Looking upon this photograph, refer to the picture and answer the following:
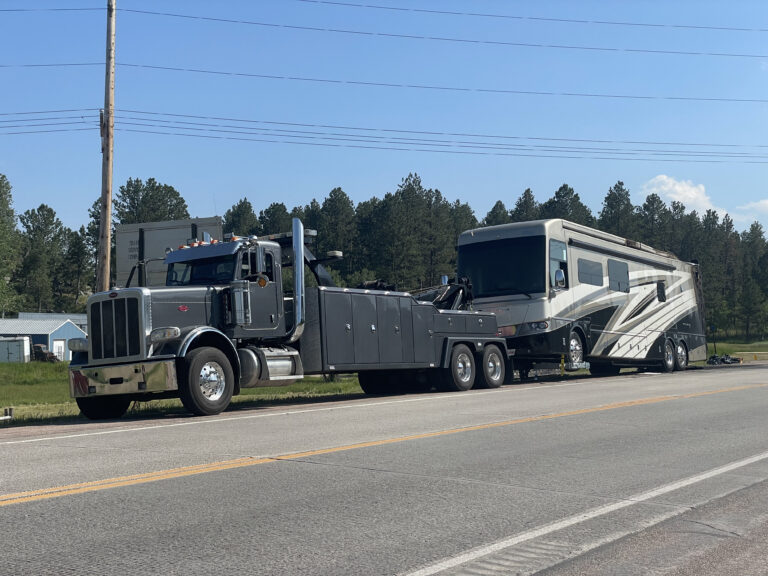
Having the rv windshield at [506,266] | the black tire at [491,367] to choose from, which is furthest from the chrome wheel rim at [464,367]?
the rv windshield at [506,266]

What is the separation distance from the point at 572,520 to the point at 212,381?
8913 millimetres

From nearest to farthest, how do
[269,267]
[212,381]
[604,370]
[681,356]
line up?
[212,381] → [269,267] → [604,370] → [681,356]

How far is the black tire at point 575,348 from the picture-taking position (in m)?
22.9

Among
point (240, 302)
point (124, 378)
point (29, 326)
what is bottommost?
point (124, 378)

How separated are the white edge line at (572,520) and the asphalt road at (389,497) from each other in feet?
0.08

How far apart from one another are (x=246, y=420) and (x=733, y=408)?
7.86 meters

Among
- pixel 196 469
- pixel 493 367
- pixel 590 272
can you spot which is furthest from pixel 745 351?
pixel 196 469

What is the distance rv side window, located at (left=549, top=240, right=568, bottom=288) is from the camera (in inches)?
867

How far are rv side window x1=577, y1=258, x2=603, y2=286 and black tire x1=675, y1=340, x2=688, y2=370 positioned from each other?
732 centimetres

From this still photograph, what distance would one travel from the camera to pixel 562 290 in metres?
22.5

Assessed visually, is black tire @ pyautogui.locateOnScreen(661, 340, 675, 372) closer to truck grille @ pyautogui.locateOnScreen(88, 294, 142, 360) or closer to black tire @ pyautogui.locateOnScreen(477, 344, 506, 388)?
black tire @ pyautogui.locateOnScreen(477, 344, 506, 388)

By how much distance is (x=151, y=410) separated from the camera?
16750 mm

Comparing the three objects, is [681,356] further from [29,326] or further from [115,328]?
[29,326]

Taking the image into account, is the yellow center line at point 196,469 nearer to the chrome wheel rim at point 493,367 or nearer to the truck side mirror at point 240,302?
the truck side mirror at point 240,302
